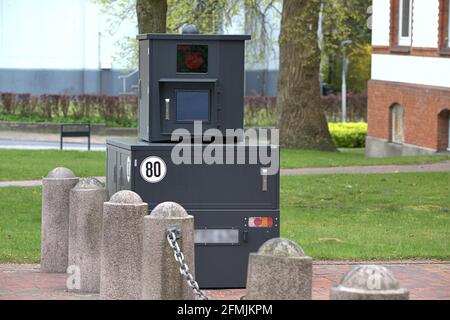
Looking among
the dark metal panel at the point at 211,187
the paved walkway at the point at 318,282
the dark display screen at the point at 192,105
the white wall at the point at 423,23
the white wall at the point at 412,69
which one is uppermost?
the white wall at the point at 423,23

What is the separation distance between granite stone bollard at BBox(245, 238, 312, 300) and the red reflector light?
3.25 meters

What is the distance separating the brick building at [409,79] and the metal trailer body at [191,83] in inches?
727

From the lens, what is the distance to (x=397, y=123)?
105 feet

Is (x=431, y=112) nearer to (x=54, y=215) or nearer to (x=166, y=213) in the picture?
(x=54, y=215)

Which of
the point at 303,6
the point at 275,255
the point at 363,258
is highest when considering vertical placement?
the point at 303,6

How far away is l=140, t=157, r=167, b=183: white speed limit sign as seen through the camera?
9.95 m

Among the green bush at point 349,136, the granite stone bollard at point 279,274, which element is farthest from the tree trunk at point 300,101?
the granite stone bollard at point 279,274

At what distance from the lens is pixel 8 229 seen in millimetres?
14383

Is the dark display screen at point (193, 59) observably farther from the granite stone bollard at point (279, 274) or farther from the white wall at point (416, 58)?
the white wall at point (416, 58)

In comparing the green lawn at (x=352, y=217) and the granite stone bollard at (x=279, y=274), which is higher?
the granite stone bollard at (x=279, y=274)

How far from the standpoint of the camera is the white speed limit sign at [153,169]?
32.7 ft

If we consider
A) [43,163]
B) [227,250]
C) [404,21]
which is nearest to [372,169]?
[43,163]

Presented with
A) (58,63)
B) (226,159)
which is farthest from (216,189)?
(58,63)

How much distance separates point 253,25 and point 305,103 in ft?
41.4
